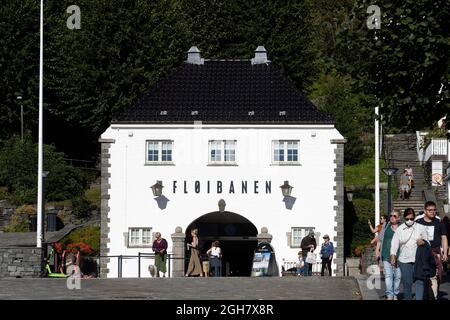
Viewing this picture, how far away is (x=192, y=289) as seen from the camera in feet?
113

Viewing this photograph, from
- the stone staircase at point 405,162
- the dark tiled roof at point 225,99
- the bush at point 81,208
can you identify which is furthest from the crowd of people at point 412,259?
the bush at point 81,208

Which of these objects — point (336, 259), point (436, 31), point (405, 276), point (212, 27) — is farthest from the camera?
point (212, 27)

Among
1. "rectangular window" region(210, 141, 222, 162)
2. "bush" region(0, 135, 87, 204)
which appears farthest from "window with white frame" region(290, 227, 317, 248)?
"bush" region(0, 135, 87, 204)

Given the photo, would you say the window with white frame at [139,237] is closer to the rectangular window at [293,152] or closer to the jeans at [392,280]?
the rectangular window at [293,152]

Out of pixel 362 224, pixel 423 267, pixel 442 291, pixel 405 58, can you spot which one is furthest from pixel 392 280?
pixel 362 224

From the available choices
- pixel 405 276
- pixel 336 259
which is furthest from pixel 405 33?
pixel 336 259

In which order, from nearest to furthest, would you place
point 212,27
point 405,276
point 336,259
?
point 405,276 < point 336,259 < point 212,27

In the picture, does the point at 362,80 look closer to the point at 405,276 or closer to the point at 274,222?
the point at 405,276

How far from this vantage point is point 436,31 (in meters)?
35.4

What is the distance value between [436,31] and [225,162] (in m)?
25.0

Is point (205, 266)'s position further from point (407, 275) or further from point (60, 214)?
point (60, 214)

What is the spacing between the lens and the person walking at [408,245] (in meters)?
29.0

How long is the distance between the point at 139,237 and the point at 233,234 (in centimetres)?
407

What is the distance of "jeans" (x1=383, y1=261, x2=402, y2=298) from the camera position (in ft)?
98.9
